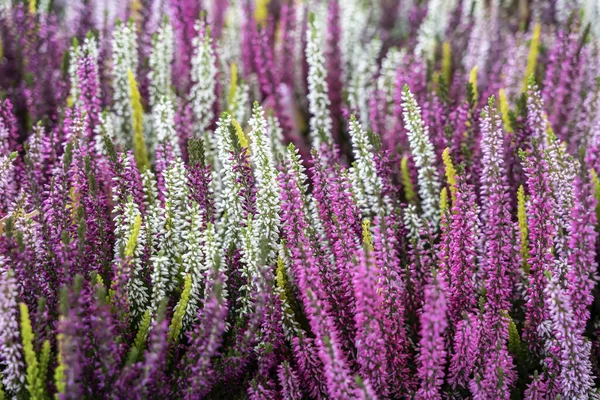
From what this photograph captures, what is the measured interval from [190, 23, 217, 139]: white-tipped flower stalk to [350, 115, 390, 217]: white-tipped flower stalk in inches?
30.4

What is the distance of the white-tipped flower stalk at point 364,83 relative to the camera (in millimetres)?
2738

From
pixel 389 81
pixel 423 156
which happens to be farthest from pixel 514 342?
pixel 389 81

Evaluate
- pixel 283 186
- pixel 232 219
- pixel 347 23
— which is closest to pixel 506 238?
pixel 283 186

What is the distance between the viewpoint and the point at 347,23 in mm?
3221

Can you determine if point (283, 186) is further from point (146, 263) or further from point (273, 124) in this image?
point (273, 124)

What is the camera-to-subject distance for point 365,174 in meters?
1.95

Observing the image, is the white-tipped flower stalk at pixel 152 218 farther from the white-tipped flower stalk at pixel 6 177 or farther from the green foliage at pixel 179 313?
the white-tipped flower stalk at pixel 6 177

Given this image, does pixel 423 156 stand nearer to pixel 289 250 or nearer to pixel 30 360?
pixel 289 250

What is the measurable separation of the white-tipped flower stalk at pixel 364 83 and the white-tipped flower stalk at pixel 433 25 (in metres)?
0.23

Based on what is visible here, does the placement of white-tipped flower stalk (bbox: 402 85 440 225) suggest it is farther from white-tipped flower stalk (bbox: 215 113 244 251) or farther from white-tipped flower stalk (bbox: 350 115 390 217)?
white-tipped flower stalk (bbox: 215 113 244 251)

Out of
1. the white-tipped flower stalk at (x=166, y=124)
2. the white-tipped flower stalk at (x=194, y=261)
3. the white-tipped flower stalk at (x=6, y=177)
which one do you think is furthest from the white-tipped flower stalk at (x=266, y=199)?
the white-tipped flower stalk at (x=6, y=177)

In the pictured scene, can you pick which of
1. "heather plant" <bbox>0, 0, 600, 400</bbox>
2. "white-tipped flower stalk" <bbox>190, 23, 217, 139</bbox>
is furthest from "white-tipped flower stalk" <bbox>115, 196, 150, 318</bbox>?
"white-tipped flower stalk" <bbox>190, 23, 217, 139</bbox>

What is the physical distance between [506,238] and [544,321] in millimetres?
266

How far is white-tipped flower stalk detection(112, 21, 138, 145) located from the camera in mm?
2406
